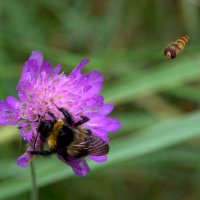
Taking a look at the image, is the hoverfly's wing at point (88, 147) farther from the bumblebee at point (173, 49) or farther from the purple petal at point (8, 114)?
the bumblebee at point (173, 49)

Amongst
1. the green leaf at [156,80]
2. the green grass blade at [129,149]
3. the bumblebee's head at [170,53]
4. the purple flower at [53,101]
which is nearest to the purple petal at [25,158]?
the purple flower at [53,101]

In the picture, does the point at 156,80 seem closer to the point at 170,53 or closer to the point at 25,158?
the point at 170,53

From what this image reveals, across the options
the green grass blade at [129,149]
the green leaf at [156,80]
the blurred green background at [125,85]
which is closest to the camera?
the green grass blade at [129,149]

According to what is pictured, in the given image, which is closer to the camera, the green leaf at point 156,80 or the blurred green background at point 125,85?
the blurred green background at point 125,85

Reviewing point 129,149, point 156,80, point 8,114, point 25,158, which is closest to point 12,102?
point 8,114

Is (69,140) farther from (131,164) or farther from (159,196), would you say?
(159,196)

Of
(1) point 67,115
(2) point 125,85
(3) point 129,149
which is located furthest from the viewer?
(2) point 125,85

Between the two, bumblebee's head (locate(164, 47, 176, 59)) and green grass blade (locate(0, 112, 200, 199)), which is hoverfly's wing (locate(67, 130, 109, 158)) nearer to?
bumblebee's head (locate(164, 47, 176, 59))
